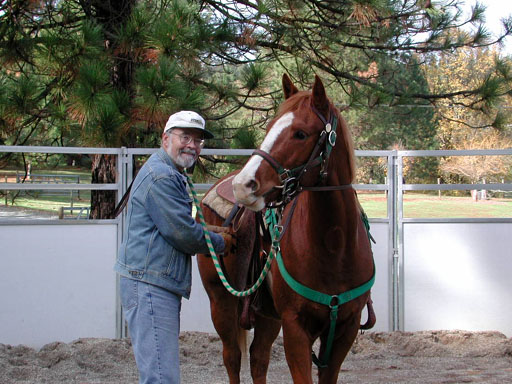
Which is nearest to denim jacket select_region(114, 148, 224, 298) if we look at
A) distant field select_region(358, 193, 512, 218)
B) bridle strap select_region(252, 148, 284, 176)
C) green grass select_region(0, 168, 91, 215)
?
bridle strap select_region(252, 148, 284, 176)

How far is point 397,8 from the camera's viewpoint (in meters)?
6.73

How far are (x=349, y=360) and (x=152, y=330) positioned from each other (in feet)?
10.4

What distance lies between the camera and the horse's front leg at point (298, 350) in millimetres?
2865

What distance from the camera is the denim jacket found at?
2453 millimetres

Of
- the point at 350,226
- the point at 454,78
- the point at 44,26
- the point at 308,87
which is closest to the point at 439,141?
the point at 454,78

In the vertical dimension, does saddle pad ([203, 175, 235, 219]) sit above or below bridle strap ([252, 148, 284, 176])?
below

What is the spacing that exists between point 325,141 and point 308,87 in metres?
4.58

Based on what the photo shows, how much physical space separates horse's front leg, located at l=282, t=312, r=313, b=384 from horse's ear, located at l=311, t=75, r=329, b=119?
0.99m

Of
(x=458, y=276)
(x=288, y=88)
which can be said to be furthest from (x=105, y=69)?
(x=458, y=276)

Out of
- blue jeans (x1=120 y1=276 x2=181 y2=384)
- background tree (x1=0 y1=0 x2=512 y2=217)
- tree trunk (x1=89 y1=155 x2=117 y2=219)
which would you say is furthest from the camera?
tree trunk (x1=89 y1=155 x2=117 y2=219)

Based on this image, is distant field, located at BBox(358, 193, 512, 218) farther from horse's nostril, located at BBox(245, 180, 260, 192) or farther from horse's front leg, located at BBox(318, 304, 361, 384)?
horse's nostril, located at BBox(245, 180, 260, 192)

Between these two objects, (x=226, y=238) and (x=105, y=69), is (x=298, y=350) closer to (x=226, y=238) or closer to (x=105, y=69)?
(x=226, y=238)

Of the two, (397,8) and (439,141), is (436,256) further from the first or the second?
(439,141)

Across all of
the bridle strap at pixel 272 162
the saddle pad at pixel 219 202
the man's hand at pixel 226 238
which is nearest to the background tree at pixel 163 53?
the saddle pad at pixel 219 202
